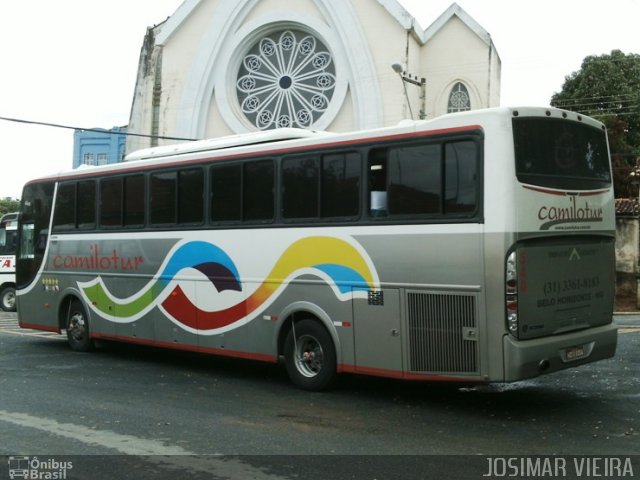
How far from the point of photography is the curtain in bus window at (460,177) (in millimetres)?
8141

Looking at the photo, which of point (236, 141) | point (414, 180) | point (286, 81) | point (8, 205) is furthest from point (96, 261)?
point (8, 205)

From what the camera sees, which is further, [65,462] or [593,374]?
[593,374]

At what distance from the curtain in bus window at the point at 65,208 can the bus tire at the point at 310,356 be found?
5.61 meters

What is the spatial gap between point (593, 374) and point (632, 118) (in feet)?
136

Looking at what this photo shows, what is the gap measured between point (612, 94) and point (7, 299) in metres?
38.0

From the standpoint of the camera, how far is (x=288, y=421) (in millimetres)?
8016

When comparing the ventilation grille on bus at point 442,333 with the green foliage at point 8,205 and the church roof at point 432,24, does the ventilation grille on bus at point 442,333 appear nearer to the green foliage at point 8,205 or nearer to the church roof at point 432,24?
the church roof at point 432,24

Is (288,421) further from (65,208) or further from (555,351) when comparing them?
(65,208)

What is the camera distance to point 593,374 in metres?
11.0

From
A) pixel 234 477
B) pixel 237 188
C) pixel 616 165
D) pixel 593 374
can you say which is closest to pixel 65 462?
pixel 234 477

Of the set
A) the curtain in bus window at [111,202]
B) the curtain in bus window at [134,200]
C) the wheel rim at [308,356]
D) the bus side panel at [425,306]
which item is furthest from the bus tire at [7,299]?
the bus side panel at [425,306]

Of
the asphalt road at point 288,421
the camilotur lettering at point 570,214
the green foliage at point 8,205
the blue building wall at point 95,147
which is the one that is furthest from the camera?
the green foliage at point 8,205

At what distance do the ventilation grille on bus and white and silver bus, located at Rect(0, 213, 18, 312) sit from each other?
62.0 feet

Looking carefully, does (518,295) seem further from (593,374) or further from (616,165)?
(616,165)
